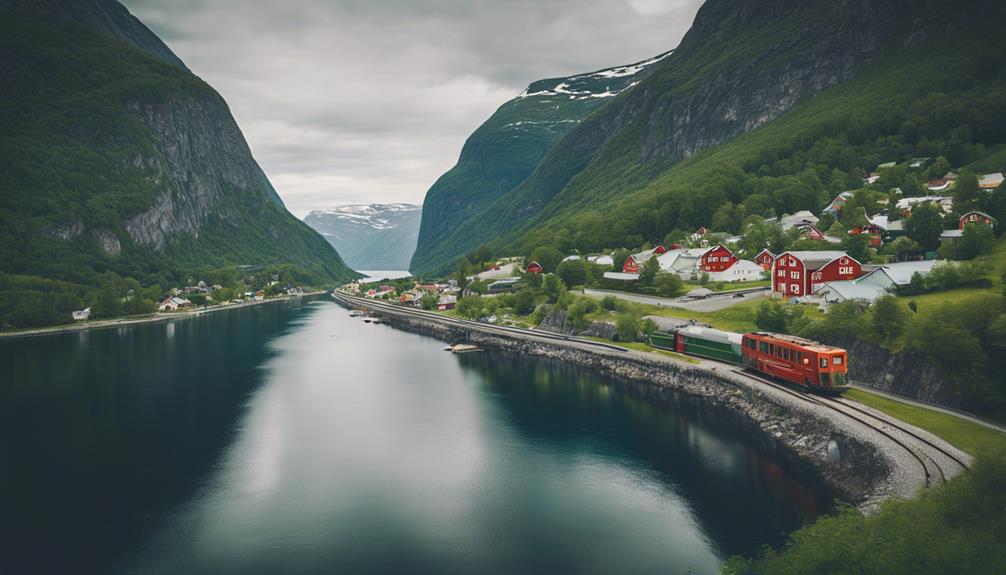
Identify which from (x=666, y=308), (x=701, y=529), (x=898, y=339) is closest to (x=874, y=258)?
(x=666, y=308)

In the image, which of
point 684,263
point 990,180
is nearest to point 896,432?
point 684,263

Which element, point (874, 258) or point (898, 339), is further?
point (874, 258)

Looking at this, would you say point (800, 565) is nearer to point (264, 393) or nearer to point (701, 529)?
point (701, 529)

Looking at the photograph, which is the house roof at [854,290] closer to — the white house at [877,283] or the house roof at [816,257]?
the white house at [877,283]

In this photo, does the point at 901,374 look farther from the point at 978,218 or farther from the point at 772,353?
the point at 978,218

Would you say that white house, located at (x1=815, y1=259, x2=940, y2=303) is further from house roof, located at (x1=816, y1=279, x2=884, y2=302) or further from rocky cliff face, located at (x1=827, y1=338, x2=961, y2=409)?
rocky cliff face, located at (x1=827, y1=338, x2=961, y2=409)

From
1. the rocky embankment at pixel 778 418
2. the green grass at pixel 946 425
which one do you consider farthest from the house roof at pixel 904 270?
the green grass at pixel 946 425
